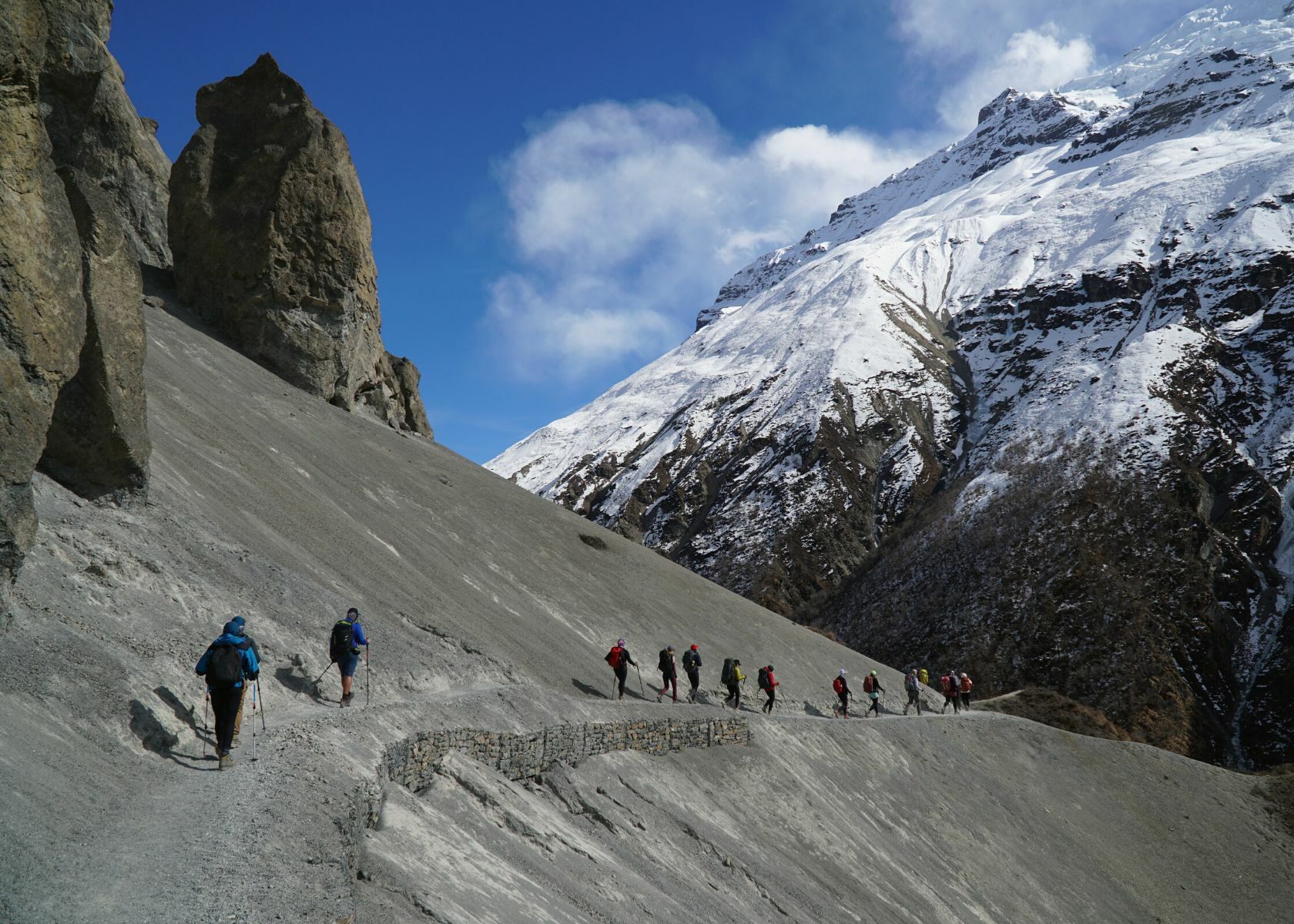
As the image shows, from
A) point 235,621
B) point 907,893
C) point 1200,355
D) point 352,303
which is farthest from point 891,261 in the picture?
point 235,621

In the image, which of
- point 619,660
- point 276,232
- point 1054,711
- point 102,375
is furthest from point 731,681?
point 1054,711

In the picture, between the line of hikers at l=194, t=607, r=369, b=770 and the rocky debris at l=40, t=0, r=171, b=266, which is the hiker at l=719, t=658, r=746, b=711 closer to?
the line of hikers at l=194, t=607, r=369, b=770

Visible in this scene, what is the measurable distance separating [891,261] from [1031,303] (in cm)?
4959

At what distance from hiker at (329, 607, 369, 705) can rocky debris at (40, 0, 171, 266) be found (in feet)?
74.6

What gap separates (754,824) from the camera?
71.1ft

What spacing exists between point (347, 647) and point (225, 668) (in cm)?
443

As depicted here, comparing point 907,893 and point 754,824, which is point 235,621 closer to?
point 754,824

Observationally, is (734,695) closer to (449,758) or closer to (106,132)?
(449,758)

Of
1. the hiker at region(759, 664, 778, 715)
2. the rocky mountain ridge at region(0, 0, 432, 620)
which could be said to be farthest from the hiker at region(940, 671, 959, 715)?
the rocky mountain ridge at region(0, 0, 432, 620)

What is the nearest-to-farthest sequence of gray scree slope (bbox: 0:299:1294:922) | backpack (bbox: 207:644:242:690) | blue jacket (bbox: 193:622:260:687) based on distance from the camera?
1. gray scree slope (bbox: 0:299:1294:922)
2. backpack (bbox: 207:644:242:690)
3. blue jacket (bbox: 193:622:260:687)

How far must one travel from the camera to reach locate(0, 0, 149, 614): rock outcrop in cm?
1153

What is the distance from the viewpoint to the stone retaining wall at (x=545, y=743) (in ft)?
43.6

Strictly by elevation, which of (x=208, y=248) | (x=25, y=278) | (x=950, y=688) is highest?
(x=208, y=248)

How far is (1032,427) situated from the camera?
111625 millimetres
